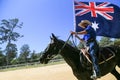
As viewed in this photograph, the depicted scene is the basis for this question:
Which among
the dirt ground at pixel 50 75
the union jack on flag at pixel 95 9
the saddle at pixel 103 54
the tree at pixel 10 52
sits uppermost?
the union jack on flag at pixel 95 9

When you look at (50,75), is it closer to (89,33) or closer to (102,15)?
(102,15)

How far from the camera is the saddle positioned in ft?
29.3

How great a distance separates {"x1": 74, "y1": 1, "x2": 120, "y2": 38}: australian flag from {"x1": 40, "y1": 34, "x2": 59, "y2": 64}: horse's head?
844cm

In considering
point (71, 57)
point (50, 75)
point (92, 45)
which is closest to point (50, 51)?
point (71, 57)

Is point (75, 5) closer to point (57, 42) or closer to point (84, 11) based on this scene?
point (84, 11)

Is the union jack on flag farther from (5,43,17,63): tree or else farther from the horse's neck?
(5,43,17,63): tree

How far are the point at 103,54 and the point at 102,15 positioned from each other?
29.3ft

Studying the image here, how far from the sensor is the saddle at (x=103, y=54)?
8945 mm

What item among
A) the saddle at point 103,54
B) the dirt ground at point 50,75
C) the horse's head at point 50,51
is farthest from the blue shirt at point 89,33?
the dirt ground at point 50,75

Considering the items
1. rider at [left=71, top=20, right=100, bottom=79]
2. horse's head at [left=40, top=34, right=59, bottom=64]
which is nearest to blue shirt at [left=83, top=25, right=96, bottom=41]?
rider at [left=71, top=20, right=100, bottom=79]

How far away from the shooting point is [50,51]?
360 inches

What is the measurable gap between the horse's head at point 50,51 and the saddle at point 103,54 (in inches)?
36.4

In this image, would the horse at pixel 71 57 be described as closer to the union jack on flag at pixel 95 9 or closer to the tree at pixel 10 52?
the union jack on flag at pixel 95 9

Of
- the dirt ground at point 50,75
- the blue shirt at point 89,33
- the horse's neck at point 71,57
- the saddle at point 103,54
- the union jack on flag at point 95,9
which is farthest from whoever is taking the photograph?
the union jack on flag at point 95,9
